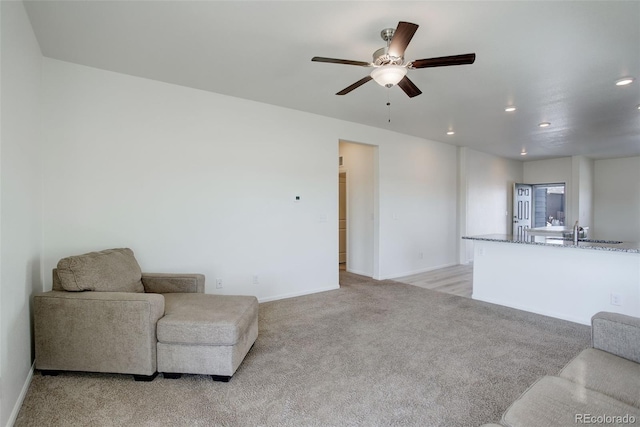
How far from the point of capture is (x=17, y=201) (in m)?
2.09

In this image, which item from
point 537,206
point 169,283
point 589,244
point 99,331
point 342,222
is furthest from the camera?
point 537,206

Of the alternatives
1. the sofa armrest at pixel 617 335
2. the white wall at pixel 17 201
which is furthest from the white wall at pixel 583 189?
the white wall at pixel 17 201

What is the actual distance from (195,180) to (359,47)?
2223mm

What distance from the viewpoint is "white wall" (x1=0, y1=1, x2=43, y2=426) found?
180cm

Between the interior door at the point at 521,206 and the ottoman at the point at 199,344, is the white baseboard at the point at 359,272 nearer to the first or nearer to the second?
the ottoman at the point at 199,344

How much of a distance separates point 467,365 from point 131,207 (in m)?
3.39

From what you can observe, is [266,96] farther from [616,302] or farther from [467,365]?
[616,302]

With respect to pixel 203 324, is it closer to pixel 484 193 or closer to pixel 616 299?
pixel 616 299

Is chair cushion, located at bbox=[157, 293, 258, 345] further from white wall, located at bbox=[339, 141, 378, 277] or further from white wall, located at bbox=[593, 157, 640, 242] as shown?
white wall, located at bbox=[593, 157, 640, 242]

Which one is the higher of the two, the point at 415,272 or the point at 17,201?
the point at 17,201

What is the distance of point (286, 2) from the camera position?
208cm

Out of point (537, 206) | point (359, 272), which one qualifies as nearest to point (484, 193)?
point (537, 206)

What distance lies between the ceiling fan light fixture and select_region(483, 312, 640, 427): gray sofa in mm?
1929

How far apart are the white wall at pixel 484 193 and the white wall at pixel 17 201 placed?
6.88 metres
